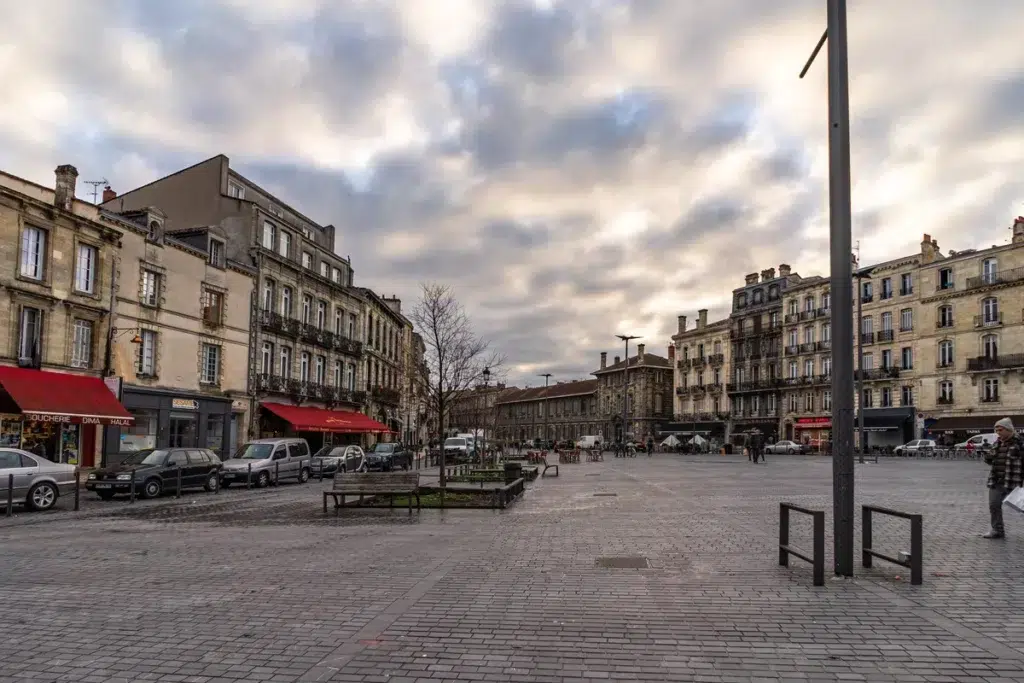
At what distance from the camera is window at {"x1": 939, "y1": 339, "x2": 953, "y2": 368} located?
184 feet

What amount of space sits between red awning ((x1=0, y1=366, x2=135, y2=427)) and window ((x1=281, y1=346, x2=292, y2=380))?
14.1 metres

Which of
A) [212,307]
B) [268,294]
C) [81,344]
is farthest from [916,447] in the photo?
[81,344]

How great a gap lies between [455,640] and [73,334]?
25394 millimetres

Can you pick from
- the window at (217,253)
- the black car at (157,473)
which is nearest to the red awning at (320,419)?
the window at (217,253)

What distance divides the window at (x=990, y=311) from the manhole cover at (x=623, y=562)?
5399 centimetres

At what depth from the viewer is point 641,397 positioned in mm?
97062

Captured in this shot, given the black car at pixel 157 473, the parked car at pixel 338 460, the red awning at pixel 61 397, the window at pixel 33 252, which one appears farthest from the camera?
the parked car at pixel 338 460

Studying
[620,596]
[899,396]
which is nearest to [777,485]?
[620,596]

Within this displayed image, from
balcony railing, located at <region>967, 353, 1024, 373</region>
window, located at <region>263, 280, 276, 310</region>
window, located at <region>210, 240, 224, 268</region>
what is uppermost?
window, located at <region>210, 240, 224, 268</region>

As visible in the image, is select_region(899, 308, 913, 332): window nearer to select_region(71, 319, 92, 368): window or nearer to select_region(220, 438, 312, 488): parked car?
select_region(220, 438, 312, 488): parked car

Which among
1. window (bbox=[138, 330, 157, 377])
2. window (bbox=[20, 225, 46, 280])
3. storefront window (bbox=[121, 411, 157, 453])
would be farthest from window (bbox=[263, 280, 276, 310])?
window (bbox=[20, 225, 46, 280])

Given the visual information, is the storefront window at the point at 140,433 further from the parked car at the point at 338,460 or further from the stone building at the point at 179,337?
the parked car at the point at 338,460

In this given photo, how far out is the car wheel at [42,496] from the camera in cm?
1683

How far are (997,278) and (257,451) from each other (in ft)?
165
